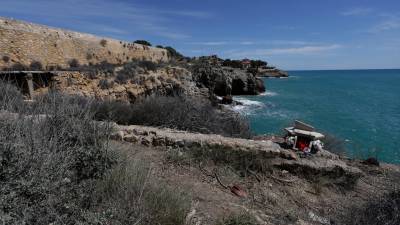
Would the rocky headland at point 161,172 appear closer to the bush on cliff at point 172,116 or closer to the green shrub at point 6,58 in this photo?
the bush on cliff at point 172,116

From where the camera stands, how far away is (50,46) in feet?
61.9

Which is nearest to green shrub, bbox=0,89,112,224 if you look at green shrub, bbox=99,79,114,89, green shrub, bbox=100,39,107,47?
green shrub, bbox=99,79,114,89

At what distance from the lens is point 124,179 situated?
334 cm

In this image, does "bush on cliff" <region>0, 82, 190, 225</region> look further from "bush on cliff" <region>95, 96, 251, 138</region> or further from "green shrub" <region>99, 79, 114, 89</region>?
"green shrub" <region>99, 79, 114, 89</region>

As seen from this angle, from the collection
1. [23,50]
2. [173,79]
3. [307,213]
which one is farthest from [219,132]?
[173,79]

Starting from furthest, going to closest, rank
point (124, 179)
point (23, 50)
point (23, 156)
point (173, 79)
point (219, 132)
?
point (173, 79) → point (23, 50) → point (219, 132) → point (124, 179) → point (23, 156)

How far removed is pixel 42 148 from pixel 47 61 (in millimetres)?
17508

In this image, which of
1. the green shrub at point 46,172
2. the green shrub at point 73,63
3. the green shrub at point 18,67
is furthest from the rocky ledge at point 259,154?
the green shrub at point 73,63

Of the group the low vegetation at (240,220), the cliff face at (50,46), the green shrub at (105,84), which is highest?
the cliff face at (50,46)

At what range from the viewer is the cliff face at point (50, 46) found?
1609cm

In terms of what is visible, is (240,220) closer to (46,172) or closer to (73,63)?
(46,172)

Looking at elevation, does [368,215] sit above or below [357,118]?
above

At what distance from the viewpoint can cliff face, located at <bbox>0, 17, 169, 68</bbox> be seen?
52.8ft

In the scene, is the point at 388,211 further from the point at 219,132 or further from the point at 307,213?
the point at 219,132
